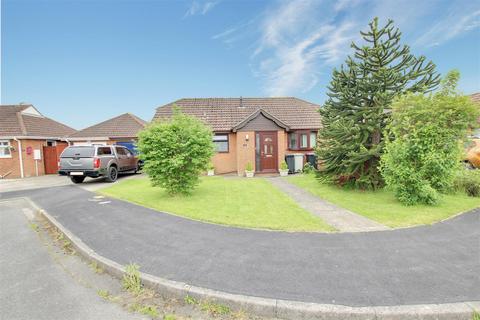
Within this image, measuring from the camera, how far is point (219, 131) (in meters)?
14.9

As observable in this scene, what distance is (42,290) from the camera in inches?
120

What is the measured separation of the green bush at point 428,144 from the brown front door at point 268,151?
320 inches

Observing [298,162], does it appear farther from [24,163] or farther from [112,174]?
[24,163]

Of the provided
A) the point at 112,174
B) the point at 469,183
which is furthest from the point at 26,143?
the point at 469,183

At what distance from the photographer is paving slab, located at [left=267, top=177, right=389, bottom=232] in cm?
485

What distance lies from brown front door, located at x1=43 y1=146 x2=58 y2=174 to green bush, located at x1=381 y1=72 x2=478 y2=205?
Result: 2404cm

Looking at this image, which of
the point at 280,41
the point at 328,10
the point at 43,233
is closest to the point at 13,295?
the point at 43,233

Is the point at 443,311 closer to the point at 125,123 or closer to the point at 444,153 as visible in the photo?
the point at 444,153

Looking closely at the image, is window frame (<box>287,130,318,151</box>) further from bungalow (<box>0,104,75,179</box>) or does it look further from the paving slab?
bungalow (<box>0,104,75,179</box>)

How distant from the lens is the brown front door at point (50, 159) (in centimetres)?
1852

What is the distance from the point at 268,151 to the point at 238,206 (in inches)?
326

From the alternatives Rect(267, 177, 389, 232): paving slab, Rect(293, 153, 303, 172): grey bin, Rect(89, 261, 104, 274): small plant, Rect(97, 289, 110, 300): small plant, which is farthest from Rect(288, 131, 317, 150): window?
Rect(97, 289, 110, 300): small plant

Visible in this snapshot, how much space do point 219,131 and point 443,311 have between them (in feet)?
44.5

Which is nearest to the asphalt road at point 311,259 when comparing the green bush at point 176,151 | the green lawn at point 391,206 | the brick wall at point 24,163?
the green lawn at point 391,206
